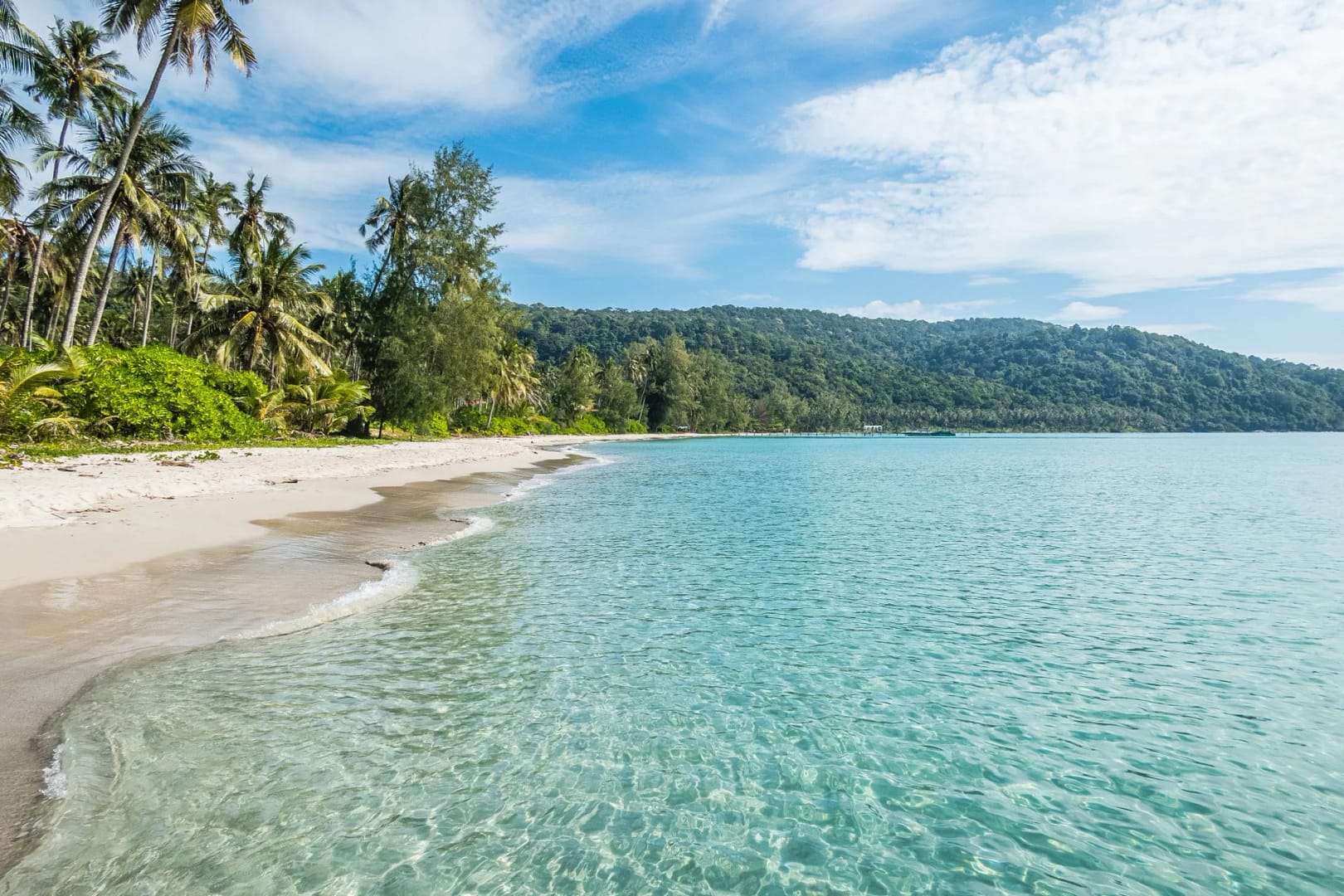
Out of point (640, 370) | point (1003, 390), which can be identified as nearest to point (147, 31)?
point (640, 370)

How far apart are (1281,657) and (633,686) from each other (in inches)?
284

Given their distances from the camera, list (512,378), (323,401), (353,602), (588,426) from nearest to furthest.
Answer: (353,602) < (323,401) < (512,378) < (588,426)

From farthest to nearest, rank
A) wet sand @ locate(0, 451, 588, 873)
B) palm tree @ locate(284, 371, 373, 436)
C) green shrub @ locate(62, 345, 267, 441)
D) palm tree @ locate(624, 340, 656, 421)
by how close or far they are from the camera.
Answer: palm tree @ locate(624, 340, 656, 421)
palm tree @ locate(284, 371, 373, 436)
green shrub @ locate(62, 345, 267, 441)
wet sand @ locate(0, 451, 588, 873)

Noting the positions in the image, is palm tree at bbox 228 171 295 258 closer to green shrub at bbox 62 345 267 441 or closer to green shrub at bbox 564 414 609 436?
green shrub at bbox 62 345 267 441

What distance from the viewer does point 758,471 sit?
38656mm

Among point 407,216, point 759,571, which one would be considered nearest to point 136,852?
point 759,571

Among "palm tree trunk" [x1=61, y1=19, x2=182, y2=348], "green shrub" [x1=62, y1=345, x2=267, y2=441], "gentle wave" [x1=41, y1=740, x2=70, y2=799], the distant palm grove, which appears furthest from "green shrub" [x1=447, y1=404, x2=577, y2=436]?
"gentle wave" [x1=41, y1=740, x2=70, y2=799]

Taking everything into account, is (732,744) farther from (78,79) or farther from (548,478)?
(78,79)

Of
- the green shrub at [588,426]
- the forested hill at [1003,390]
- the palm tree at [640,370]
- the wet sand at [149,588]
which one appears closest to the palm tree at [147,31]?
the wet sand at [149,588]

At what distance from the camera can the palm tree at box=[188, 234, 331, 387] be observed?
3653 centimetres

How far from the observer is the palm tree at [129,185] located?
2850 centimetres

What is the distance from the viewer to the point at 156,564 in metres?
9.99

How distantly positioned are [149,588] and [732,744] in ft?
25.8

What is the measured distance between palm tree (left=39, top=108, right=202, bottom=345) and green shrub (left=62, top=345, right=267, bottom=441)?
6412 millimetres
